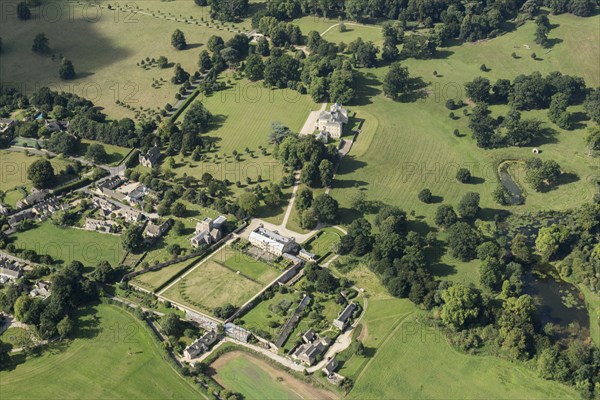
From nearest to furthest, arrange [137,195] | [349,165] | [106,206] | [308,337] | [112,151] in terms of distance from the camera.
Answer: [308,337], [106,206], [137,195], [349,165], [112,151]

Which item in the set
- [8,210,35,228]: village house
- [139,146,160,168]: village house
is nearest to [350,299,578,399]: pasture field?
[139,146,160,168]: village house

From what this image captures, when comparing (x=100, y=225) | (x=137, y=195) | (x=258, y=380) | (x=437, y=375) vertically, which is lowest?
(x=437, y=375)

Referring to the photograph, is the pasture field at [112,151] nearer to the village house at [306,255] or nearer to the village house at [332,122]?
the village house at [332,122]

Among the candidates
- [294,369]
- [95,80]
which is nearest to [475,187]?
[294,369]

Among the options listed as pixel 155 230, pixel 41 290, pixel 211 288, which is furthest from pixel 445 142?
pixel 41 290

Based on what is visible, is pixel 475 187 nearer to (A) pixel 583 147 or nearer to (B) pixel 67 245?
(A) pixel 583 147

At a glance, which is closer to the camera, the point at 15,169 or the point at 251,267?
the point at 251,267

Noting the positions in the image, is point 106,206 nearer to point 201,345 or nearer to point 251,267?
point 251,267
